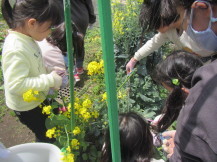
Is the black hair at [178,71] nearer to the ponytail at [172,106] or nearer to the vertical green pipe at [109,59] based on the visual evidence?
the ponytail at [172,106]

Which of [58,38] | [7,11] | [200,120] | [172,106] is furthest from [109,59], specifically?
[58,38]

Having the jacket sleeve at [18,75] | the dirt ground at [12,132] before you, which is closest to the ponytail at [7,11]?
the jacket sleeve at [18,75]

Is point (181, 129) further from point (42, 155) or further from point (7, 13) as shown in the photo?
point (7, 13)

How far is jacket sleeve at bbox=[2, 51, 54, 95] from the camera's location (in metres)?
1.30

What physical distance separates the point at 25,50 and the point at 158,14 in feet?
2.86

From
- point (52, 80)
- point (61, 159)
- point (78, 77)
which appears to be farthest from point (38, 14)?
point (78, 77)

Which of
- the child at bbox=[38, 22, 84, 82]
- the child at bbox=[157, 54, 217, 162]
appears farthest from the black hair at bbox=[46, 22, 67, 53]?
the child at bbox=[157, 54, 217, 162]

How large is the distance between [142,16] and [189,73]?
51 cm

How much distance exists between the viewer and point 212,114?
2.22ft

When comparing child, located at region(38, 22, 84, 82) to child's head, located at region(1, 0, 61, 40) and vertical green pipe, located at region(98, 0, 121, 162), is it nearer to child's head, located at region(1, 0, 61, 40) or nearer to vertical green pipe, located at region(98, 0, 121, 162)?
child's head, located at region(1, 0, 61, 40)

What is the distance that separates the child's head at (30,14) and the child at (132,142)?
79 centimetres

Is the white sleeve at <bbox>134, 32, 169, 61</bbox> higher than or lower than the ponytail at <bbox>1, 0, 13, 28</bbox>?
lower

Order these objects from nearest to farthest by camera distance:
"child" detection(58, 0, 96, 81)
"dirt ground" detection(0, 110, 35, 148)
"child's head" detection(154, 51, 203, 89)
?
"child's head" detection(154, 51, 203, 89)
"dirt ground" detection(0, 110, 35, 148)
"child" detection(58, 0, 96, 81)

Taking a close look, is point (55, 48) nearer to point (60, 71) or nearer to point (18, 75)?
point (60, 71)
